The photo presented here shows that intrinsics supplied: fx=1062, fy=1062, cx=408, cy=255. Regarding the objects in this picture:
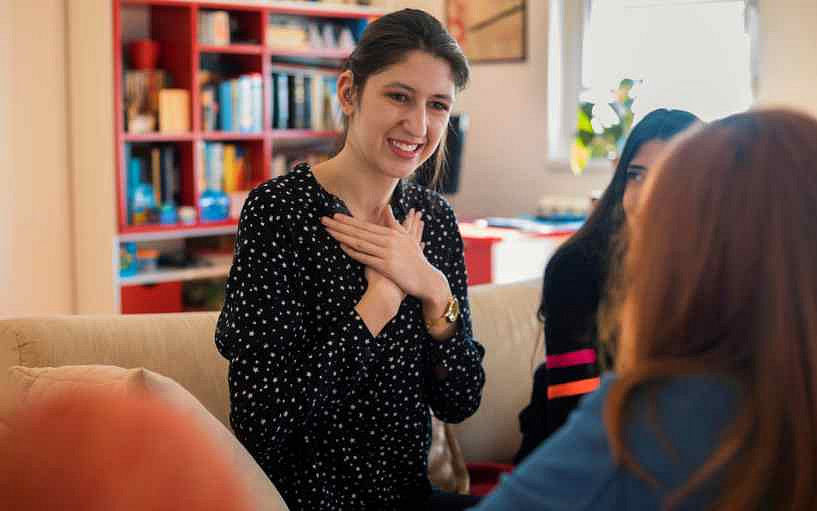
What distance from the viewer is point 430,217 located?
1.95m

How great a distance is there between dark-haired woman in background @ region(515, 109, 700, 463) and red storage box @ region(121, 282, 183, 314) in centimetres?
300

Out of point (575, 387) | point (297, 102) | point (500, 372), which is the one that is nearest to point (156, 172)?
point (297, 102)

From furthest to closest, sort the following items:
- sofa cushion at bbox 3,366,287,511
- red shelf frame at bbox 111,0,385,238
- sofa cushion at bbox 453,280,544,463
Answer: red shelf frame at bbox 111,0,385,238, sofa cushion at bbox 453,280,544,463, sofa cushion at bbox 3,366,287,511

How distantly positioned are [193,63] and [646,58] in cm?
213

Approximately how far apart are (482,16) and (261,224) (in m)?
3.98

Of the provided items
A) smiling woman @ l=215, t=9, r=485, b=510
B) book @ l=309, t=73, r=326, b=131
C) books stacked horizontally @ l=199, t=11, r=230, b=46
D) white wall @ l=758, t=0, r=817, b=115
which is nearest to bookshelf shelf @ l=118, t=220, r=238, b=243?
book @ l=309, t=73, r=326, b=131

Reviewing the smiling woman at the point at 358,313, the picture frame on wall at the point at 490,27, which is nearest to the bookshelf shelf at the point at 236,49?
the picture frame on wall at the point at 490,27

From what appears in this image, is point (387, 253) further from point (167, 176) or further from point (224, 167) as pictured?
point (224, 167)

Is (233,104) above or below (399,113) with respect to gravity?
above

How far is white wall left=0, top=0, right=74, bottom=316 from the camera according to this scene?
4.38 metres

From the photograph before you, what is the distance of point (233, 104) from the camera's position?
4.81 metres

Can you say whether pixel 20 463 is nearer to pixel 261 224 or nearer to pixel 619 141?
pixel 261 224

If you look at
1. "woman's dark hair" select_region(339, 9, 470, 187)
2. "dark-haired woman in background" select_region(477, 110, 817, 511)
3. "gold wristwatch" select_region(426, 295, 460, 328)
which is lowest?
"gold wristwatch" select_region(426, 295, 460, 328)

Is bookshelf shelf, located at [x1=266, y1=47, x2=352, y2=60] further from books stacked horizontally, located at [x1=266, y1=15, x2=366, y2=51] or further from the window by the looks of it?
the window
